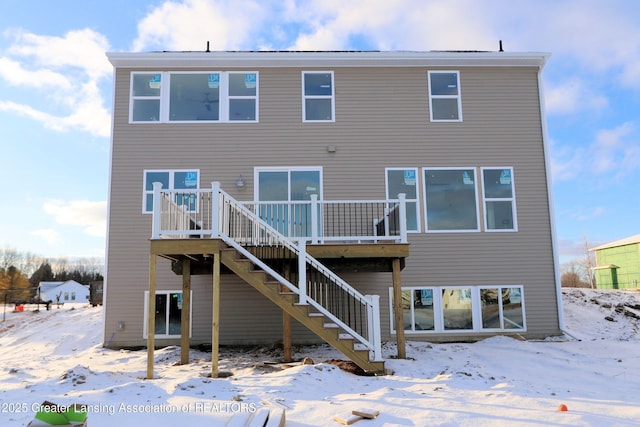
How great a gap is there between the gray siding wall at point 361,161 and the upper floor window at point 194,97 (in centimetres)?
24

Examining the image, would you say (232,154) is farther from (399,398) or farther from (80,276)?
(80,276)

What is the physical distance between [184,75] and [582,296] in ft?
45.6

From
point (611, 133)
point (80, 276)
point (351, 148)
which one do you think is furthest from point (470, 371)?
point (80, 276)

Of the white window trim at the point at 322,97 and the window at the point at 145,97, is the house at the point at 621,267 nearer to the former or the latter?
the white window trim at the point at 322,97

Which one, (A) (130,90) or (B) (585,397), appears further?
(A) (130,90)

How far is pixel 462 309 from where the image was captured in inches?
476

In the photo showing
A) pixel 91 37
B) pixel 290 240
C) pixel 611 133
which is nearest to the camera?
pixel 290 240

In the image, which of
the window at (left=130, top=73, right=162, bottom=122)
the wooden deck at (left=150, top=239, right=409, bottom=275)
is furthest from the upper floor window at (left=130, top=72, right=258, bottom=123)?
the wooden deck at (left=150, top=239, right=409, bottom=275)

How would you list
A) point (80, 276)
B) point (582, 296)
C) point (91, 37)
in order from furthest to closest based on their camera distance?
point (80, 276) < point (582, 296) < point (91, 37)

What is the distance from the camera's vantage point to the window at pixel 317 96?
12.7 m

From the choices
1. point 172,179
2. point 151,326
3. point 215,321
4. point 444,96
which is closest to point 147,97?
point 172,179

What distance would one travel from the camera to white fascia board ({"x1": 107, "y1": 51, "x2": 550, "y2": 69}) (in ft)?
40.8

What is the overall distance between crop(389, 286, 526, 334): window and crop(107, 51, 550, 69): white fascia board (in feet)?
19.2

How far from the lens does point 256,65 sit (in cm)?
1266
